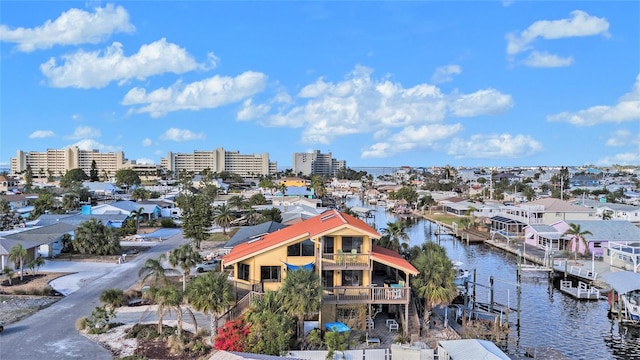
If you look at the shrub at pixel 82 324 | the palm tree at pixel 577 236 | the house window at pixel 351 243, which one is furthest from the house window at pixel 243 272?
the palm tree at pixel 577 236

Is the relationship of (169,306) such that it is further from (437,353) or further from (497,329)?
(497,329)

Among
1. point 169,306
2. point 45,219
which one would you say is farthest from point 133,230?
point 169,306

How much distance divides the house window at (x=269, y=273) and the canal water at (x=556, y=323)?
42.4 ft

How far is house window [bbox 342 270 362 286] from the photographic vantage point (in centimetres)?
2669

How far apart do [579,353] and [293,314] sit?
1577 cm

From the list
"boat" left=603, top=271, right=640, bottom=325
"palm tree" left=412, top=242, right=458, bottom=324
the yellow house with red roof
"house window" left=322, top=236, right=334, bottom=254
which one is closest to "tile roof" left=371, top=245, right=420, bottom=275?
the yellow house with red roof

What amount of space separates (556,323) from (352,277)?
1478cm

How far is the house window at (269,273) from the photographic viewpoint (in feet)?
89.9

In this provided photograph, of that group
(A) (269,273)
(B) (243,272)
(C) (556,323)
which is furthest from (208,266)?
(C) (556,323)

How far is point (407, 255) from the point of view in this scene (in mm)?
32438

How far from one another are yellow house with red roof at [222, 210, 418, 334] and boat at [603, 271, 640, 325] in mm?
15520

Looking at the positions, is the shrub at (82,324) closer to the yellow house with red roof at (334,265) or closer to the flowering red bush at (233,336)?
the yellow house with red roof at (334,265)

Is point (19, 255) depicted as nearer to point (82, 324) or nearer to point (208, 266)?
point (208, 266)

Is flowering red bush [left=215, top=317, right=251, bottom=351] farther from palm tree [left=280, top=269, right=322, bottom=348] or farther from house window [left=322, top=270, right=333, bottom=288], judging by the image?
house window [left=322, top=270, right=333, bottom=288]
